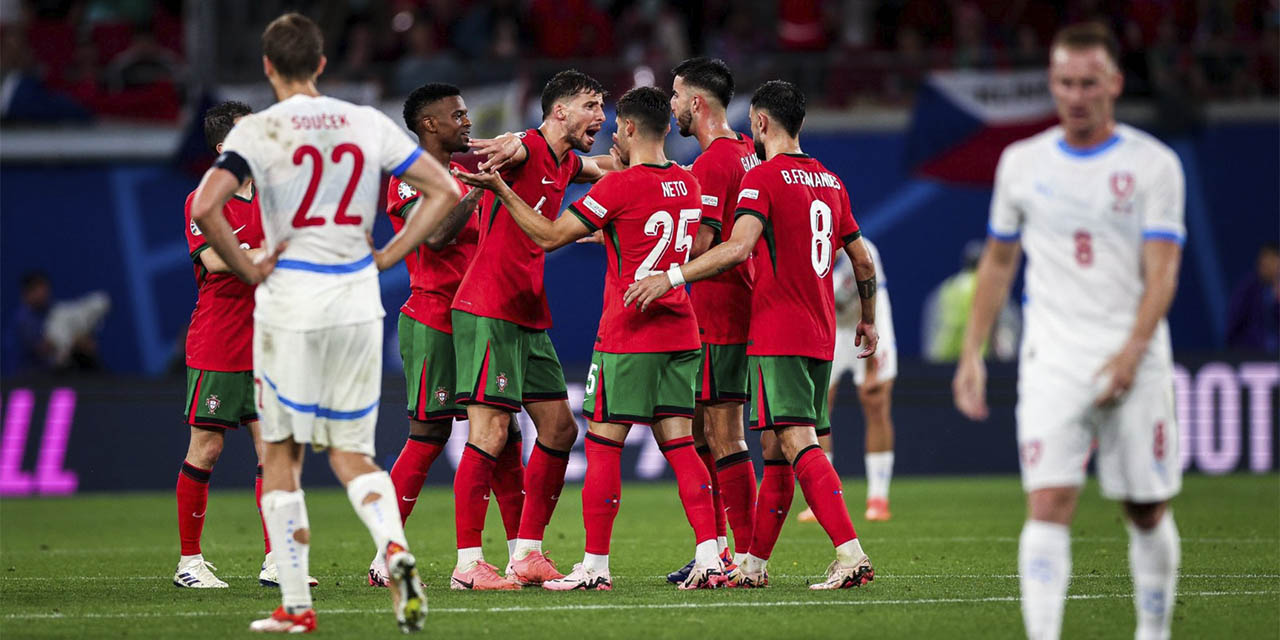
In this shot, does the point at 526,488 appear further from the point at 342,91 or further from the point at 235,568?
the point at 342,91

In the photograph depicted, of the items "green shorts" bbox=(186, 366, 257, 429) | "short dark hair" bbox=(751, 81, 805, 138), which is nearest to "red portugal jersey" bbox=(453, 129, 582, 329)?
"short dark hair" bbox=(751, 81, 805, 138)

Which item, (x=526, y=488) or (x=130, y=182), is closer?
(x=526, y=488)

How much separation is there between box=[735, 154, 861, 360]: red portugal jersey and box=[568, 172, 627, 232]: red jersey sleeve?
2.03 ft

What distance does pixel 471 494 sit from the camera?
8.16m

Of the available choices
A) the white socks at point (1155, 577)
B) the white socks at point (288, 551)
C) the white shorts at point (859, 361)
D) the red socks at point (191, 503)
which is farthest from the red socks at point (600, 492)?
the white shorts at point (859, 361)

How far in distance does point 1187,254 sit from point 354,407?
17.8 m

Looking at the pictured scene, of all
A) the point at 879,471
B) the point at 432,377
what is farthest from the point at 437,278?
the point at 879,471

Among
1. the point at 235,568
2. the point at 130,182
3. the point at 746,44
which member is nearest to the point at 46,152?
the point at 130,182

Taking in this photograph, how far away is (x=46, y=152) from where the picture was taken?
21.1 m

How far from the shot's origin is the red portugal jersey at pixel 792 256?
26.3ft

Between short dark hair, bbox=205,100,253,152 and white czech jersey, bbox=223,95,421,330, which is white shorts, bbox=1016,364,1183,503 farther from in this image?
short dark hair, bbox=205,100,253,152

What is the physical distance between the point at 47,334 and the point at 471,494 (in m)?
13.6

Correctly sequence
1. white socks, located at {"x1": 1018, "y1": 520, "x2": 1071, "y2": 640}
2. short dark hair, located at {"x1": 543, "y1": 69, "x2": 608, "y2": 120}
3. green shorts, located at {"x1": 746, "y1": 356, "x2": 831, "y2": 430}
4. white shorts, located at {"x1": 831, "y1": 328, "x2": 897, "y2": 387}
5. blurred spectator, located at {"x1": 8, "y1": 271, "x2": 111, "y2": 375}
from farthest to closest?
1. blurred spectator, located at {"x1": 8, "y1": 271, "x2": 111, "y2": 375}
2. white shorts, located at {"x1": 831, "y1": 328, "x2": 897, "y2": 387}
3. short dark hair, located at {"x1": 543, "y1": 69, "x2": 608, "y2": 120}
4. green shorts, located at {"x1": 746, "y1": 356, "x2": 831, "y2": 430}
5. white socks, located at {"x1": 1018, "y1": 520, "x2": 1071, "y2": 640}

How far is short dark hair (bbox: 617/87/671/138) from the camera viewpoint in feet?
26.1
